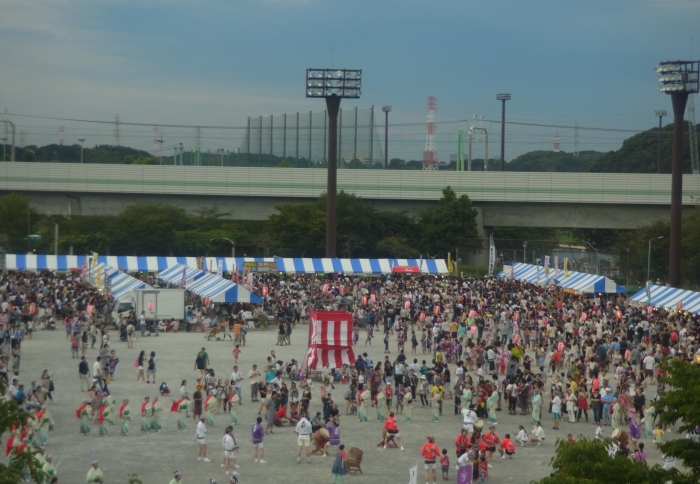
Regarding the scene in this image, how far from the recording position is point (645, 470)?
10.7 metres

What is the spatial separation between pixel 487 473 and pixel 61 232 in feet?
187

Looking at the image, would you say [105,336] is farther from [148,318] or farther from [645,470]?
[645,470]

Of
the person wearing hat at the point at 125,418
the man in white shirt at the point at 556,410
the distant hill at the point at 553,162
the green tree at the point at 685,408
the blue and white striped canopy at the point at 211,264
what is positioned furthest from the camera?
the distant hill at the point at 553,162

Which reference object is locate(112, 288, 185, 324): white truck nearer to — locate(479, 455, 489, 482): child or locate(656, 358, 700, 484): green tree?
locate(479, 455, 489, 482): child

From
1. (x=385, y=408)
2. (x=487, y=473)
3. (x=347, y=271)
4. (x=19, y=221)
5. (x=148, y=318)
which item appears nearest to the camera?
(x=487, y=473)

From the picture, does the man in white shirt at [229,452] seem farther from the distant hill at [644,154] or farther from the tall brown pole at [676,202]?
the distant hill at [644,154]

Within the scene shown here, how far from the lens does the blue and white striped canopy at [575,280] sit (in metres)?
38.5

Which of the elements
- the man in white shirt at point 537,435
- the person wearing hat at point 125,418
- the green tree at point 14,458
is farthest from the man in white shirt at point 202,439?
the man in white shirt at point 537,435

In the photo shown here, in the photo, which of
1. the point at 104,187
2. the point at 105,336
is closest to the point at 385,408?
the point at 105,336

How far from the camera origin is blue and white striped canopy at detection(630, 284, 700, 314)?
3206cm

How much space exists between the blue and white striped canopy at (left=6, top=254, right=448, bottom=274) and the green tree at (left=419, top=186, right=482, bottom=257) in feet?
49.0

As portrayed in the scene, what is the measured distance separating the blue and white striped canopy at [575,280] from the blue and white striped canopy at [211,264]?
5796 mm

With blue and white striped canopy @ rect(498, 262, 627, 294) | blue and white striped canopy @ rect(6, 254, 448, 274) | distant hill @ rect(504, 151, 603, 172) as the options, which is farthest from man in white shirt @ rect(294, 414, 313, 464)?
distant hill @ rect(504, 151, 603, 172)

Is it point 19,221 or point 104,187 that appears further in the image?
point 104,187
